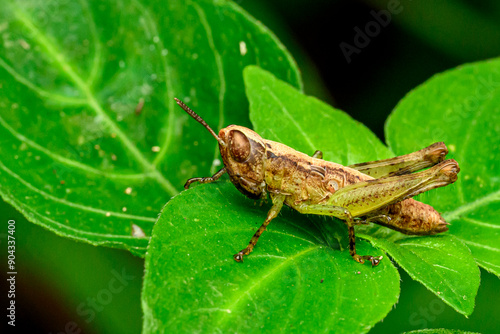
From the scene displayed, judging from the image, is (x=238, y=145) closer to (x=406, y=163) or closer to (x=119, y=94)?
(x=119, y=94)

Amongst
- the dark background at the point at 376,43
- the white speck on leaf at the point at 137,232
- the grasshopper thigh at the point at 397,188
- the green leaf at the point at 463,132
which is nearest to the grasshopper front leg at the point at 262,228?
the grasshopper thigh at the point at 397,188

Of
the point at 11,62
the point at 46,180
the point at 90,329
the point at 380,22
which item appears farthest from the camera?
the point at 380,22

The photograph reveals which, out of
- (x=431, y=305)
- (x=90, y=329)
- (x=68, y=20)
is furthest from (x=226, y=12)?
(x=431, y=305)

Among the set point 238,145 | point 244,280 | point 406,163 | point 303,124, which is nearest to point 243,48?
point 303,124

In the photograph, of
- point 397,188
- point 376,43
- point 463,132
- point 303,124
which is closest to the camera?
point 397,188

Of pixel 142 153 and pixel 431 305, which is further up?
pixel 142 153

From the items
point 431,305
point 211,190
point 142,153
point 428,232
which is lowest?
point 431,305

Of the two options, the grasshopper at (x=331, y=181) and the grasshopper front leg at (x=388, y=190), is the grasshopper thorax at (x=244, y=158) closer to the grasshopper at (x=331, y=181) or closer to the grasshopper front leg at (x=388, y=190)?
the grasshopper at (x=331, y=181)

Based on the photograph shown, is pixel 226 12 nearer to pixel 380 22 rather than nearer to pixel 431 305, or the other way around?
pixel 380 22
